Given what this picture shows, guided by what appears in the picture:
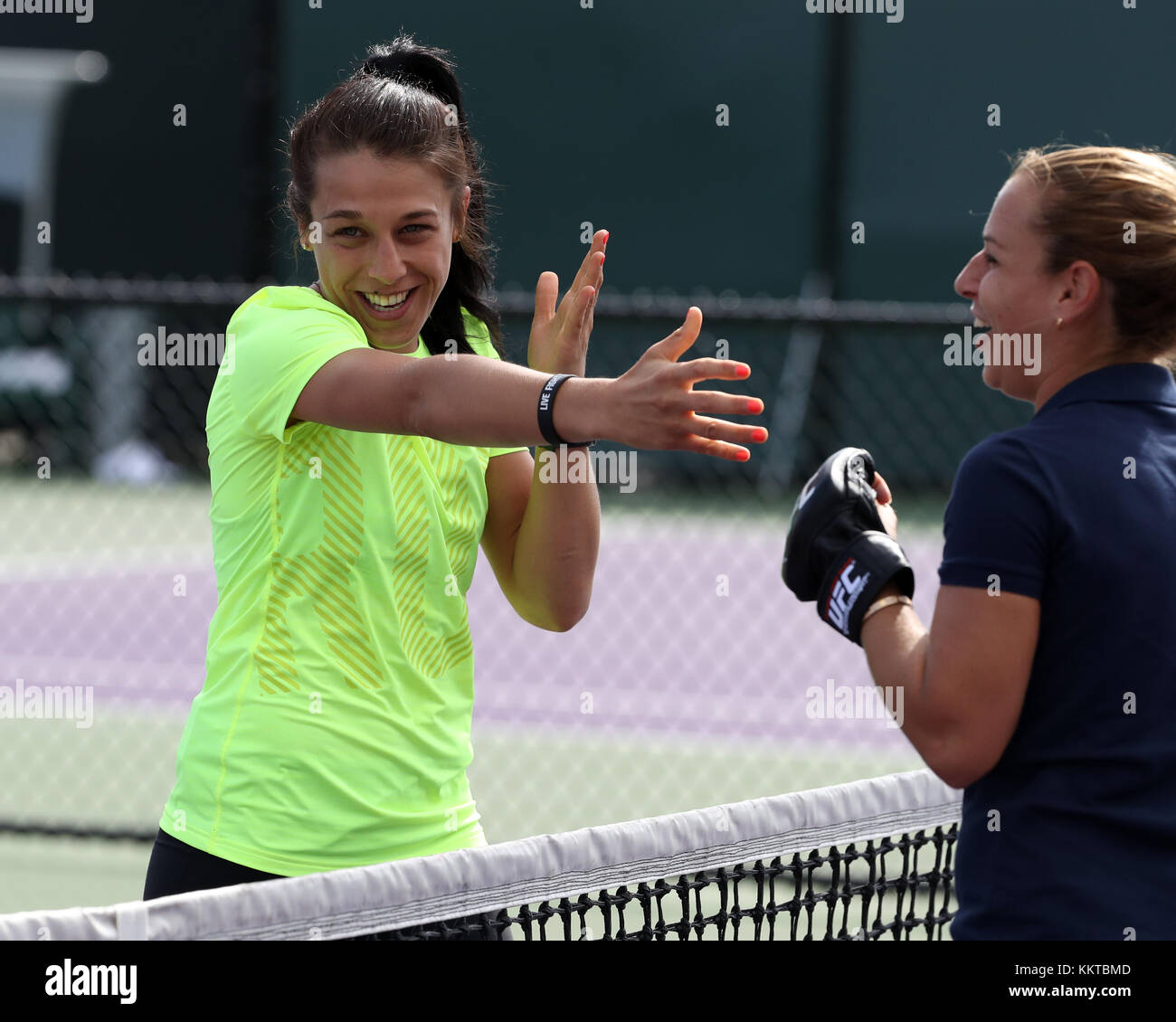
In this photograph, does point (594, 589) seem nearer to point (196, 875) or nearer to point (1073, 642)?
point (196, 875)

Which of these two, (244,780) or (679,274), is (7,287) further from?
(679,274)

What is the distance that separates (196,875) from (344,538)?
0.51 m

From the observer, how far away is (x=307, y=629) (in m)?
2.39

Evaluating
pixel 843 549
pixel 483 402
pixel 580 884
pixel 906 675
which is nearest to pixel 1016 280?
pixel 843 549

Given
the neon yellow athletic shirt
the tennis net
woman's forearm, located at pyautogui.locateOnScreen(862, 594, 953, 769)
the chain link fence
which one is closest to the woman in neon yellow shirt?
the neon yellow athletic shirt

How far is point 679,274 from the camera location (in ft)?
51.6

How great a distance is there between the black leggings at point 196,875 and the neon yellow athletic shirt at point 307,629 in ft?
0.05

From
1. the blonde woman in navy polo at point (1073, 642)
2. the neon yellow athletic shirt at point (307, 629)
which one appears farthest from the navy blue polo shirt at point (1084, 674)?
the neon yellow athletic shirt at point (307, 629)

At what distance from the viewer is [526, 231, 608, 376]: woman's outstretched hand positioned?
2.55 m

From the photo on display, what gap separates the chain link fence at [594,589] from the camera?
6.21 m

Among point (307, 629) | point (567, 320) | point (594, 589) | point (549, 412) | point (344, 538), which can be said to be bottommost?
point (594, 589)

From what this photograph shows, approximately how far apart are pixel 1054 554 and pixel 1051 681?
15cm

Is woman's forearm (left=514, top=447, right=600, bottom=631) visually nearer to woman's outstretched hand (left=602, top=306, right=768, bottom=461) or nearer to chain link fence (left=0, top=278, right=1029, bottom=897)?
woman's outstretched hand (left=602, top=306, right=768, bottom=461)
